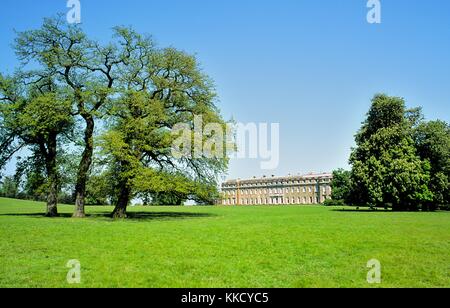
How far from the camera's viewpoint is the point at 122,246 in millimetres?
15234

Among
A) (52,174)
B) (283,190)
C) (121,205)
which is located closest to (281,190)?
(283,190)

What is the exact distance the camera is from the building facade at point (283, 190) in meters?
150

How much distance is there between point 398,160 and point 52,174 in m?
42.2

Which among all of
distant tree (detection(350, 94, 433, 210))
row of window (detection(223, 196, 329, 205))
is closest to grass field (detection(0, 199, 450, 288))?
distant tree (detection(350, 94, 433, 210))

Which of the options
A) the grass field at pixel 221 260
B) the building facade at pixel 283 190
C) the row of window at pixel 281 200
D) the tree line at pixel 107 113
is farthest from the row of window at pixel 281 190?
the grass field at pixel 221 260

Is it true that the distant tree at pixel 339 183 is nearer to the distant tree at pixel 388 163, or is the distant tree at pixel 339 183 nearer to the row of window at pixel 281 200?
the row of window at pixel 281 200

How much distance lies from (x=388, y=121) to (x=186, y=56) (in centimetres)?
3501

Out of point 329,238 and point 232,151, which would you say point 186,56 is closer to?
point 232,151

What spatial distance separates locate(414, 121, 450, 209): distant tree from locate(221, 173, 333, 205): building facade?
81.0 metres

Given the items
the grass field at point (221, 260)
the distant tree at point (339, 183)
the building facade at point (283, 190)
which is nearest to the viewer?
the grass field at point (221, 260)

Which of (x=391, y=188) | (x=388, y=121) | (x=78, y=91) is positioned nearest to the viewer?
(x=78, y=91)
